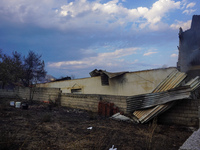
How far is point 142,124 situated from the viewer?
5676 mm

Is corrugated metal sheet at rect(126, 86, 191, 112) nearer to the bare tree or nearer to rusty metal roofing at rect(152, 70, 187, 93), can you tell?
rusty metal roofing at rect(152, 70, 187, 93)

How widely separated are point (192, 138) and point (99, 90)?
38.6 ft

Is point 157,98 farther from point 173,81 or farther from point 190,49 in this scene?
point 190,49

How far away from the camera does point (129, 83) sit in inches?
459

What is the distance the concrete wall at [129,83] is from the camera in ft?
33.5

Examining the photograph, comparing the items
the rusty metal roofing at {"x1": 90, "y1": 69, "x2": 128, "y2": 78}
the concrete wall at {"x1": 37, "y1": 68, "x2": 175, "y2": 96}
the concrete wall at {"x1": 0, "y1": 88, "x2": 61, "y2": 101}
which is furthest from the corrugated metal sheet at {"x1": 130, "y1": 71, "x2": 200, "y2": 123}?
A: the concrete wall at {"x1": 0, "y1": 88, "x2": 61, "y2": 101}

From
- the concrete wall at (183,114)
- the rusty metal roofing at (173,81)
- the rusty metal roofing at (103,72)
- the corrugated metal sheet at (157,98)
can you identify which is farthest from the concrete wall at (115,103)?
the rusty metal roofing at (103,72)

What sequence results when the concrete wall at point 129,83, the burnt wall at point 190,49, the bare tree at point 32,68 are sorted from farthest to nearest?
→ the bare tree at point 32,68
the burnt wall at point 190,49
the concrete wall at point 129,83

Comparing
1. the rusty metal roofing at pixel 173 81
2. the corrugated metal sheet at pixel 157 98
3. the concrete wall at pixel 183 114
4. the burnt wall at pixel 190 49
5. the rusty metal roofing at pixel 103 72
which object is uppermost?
the burnt wall at pixel 190 49

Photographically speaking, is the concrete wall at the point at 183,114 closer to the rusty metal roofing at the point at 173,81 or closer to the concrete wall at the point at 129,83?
the rusty metal roofing at the point at 173,81

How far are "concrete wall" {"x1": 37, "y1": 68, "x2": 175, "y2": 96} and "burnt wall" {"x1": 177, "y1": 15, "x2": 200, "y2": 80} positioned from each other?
8.22 feet

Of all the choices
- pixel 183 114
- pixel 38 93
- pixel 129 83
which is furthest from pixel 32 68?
pixel 183 114

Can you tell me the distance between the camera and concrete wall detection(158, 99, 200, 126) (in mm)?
5098

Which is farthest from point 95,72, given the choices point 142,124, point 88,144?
point 88,144
